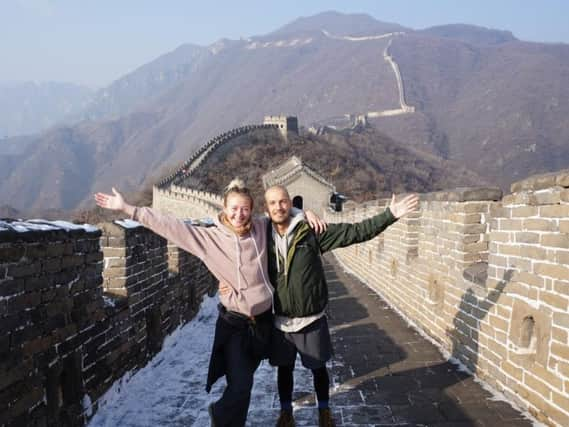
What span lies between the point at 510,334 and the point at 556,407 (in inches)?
28.9

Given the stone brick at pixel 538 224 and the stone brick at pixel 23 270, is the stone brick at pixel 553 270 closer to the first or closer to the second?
the stone brick at pixel 538 224

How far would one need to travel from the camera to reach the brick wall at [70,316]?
307 cm

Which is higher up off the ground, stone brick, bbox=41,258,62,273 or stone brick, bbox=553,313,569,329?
stone brick, bbox=41,258,62,273

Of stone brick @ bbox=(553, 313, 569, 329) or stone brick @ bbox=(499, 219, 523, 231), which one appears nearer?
stone brick @ bbox=(553, 313, 569, 329)

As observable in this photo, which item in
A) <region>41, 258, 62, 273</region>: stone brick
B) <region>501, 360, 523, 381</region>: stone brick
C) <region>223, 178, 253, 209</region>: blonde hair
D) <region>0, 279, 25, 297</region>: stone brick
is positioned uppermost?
<region>223, 178, 253, 209</region>: blonde hair

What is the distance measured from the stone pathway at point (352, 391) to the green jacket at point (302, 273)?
36.9 inches

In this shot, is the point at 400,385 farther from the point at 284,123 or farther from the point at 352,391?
the point at 284,123

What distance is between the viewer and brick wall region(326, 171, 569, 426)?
3.60 m

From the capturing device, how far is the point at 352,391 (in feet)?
14.7

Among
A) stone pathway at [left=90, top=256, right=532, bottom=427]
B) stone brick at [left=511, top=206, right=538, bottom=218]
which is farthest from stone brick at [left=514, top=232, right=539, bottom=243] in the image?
stone pathway at [left=90, top=256, right=532, bottom=427]

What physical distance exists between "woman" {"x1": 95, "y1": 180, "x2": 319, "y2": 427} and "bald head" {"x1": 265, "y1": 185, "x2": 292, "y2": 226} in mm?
139

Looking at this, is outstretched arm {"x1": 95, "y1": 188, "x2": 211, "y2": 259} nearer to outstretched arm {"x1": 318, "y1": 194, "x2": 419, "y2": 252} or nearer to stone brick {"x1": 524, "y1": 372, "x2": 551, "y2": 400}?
outstretched arm {"x1": 318, "y1": 194, "x2": 419, "y2": 252}

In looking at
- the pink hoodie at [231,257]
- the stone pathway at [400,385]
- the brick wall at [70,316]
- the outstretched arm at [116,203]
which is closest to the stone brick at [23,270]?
the brick wall at [70,316]

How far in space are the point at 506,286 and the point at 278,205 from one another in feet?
6.52
